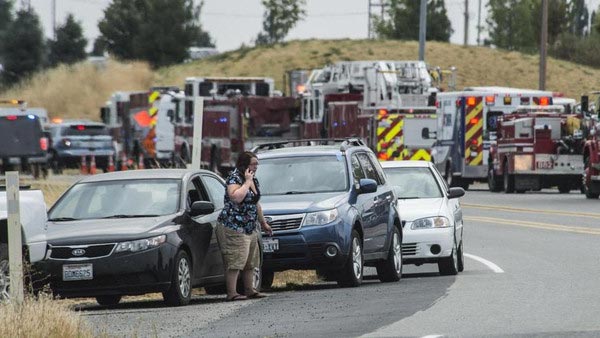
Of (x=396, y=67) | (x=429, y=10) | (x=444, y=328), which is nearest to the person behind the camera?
(x=444, y=328)

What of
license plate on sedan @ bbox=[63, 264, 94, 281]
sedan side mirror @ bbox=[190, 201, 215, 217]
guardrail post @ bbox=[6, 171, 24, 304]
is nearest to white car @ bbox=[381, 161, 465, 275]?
sedan side mirror @ bbox=[190, 201, 215, 217]

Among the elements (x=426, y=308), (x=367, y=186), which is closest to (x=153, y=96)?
(x=367, y=186)

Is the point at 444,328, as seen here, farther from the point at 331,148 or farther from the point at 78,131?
the point at 78,131

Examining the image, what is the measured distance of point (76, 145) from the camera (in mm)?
60562

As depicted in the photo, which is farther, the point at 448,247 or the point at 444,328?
the point at 448,247

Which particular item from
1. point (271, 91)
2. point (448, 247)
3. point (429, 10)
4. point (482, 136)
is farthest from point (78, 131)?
point (429, 10)

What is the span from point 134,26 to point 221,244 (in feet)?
344

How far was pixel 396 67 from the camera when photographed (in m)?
53.3

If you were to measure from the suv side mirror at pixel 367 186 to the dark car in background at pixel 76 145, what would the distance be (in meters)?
40.7

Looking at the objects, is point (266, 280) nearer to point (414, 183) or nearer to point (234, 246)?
point (234, 246)

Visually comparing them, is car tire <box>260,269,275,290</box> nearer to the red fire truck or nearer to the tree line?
the red fire truck

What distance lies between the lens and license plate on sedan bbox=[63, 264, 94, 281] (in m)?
17.3

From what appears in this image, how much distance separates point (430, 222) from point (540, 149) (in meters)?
24.3

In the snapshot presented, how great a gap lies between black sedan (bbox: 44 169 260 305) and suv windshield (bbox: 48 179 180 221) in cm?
1
